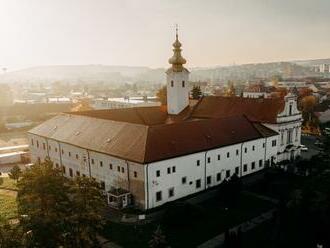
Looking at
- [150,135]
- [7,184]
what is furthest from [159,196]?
[7,184]

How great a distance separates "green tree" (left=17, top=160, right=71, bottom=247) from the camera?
2125 centimetres

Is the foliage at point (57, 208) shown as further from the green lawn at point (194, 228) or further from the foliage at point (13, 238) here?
the green lawn at point (194, 228)

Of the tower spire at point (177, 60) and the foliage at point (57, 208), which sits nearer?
the foliage at point (57, 208)

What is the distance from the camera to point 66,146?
48656mm

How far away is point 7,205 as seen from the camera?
131 ft

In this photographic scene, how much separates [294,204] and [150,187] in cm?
1410

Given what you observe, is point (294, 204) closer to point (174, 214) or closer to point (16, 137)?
point (174, 214)

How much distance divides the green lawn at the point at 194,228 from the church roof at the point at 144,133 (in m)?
6.70

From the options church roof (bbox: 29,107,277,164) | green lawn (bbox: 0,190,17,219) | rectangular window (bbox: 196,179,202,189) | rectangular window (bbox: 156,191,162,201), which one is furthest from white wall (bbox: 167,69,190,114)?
green lawn (bbox: 0,190,17,219)

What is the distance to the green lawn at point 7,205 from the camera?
3688 cm

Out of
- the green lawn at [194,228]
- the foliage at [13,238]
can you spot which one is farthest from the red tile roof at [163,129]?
the foliage at [13,238]

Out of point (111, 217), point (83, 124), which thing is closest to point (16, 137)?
point (83, 124)

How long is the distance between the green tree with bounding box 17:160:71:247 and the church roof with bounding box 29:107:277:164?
12.7 metres

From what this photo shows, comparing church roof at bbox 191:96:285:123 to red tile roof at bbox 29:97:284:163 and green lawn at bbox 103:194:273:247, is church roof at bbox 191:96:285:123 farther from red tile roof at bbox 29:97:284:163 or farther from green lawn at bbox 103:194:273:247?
green lawn at bbox 103:194:273:247
